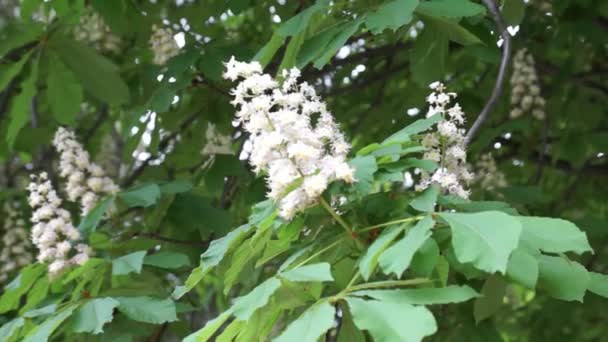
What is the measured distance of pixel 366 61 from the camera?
4512 mm

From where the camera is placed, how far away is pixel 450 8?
2.37 meters

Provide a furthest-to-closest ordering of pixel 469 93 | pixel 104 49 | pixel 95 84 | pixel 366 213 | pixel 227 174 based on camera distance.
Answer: pixel 104 49, pixel 469 93, pixel 227 174, pixel 95 84, pixel 366 213

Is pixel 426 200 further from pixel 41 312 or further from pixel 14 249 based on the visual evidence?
pixel 14 249

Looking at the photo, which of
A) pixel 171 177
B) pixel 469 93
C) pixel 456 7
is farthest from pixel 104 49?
pixel 456 7

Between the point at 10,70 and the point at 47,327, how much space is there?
3.86 feet

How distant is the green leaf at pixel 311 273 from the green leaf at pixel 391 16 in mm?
824

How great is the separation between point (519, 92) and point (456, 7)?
1739 millimetres

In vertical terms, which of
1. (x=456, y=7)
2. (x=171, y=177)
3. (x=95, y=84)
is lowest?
(x=171, y=177)

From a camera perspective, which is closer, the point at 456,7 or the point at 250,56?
the point at 456,7

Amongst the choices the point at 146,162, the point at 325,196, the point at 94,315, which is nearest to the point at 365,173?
the point at 325,196

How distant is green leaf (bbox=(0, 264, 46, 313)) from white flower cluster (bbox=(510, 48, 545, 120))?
2.10m

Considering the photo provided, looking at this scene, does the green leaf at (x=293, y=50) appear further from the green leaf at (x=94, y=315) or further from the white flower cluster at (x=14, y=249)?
the white flower cluster at (x=14, y=249)

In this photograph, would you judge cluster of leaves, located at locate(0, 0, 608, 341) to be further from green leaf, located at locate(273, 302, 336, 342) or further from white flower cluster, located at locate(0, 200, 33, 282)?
white flower cluster, located at locate(0, 200, 33, 282)

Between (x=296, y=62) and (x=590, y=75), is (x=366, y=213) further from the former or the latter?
(x=590, y=75)
